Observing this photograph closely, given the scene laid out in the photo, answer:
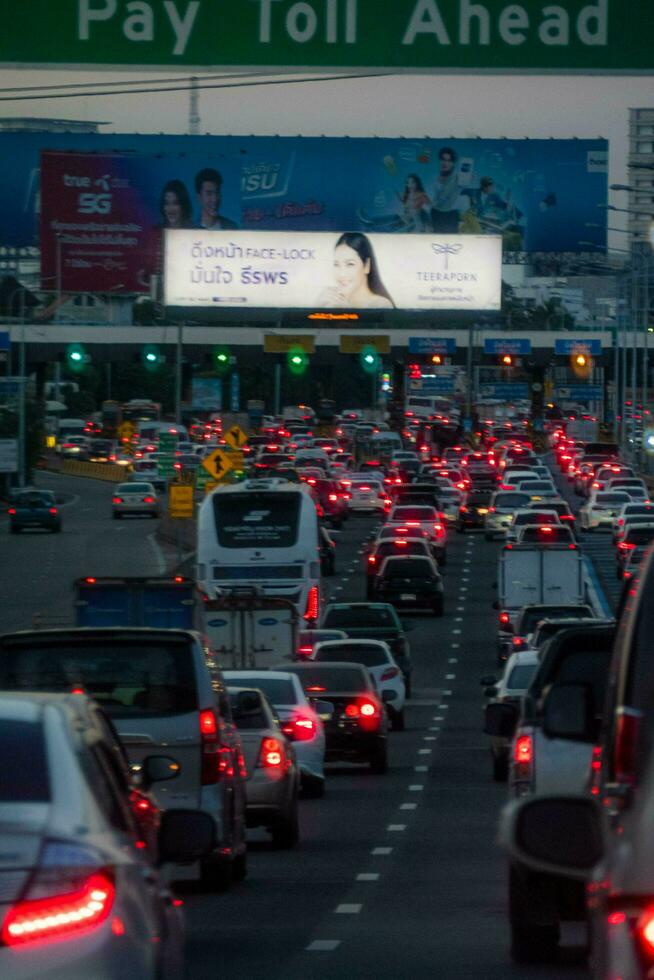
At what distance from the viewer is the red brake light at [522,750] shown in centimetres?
1435

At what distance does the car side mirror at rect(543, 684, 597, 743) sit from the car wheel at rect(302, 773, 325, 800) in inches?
658

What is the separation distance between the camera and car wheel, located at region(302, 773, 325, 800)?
23.0m

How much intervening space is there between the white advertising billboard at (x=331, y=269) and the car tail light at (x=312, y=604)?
4244 cm

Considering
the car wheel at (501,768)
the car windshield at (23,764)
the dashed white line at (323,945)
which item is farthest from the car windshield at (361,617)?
the car windshield at (23,764)

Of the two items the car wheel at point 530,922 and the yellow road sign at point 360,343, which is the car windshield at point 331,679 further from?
the yellow road sign at point 360,343

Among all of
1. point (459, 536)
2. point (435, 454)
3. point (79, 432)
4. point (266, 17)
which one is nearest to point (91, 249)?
point (459, 536)

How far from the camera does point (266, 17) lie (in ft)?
43.4

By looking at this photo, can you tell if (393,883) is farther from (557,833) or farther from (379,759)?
(379,759)

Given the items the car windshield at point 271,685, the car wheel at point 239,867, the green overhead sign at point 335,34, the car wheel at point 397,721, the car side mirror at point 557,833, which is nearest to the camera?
the car side mirror at point 557,833

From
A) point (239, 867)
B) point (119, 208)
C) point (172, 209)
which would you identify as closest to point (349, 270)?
point (172, 209)

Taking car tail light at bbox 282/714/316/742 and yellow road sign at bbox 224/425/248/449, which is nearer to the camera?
car tail light at bbox 282/714/316/742

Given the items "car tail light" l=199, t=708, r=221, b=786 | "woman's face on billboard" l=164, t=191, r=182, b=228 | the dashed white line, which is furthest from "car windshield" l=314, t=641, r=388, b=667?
"woman's face on billboard" l=164, t=191, r=182, b=228

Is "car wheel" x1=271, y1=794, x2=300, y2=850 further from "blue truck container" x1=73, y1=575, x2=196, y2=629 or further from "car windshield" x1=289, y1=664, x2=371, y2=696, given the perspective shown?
"blue truck container" x1=73, y1=575, x2=196, y2=629

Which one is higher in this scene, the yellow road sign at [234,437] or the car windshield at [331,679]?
the yellow road sign at [234,437]
